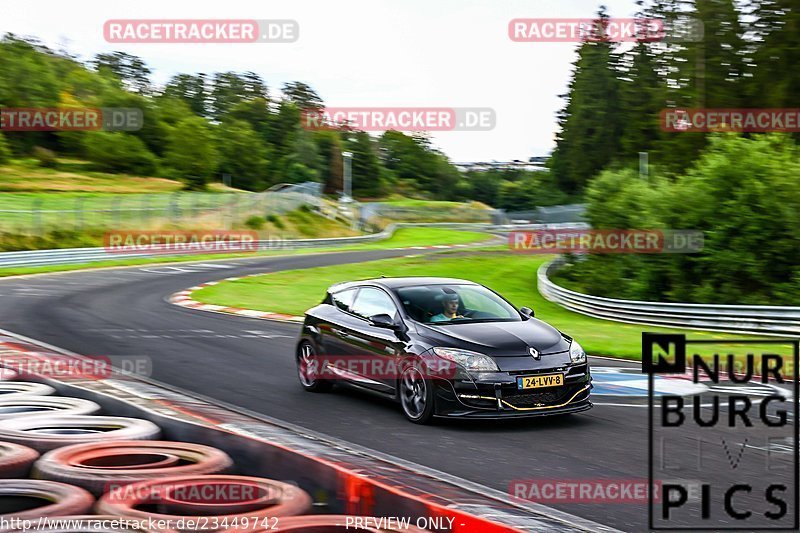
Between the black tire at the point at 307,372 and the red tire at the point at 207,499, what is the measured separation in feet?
19.2

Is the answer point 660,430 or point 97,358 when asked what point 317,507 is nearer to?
point 660,430

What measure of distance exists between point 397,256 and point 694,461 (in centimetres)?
4185

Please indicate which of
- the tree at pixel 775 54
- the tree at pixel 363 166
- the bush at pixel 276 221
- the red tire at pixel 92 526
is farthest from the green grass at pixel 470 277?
the tree at pixel 363 166

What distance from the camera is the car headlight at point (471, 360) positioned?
30.7 ft

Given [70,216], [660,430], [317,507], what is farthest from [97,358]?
[70,216]

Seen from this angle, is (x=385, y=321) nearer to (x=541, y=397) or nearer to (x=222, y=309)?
(x=541, y=397)

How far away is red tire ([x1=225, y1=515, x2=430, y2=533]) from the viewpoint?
4.75m

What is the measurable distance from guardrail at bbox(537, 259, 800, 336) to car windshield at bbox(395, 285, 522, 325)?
38.4 feet

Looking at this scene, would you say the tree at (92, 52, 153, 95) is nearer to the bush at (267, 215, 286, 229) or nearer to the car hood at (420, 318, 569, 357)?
the bush at (267, 215, 286, 229)

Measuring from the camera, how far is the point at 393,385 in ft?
33.2

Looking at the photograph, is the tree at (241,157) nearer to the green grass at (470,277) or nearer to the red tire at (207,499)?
the green grass at (470,277)
